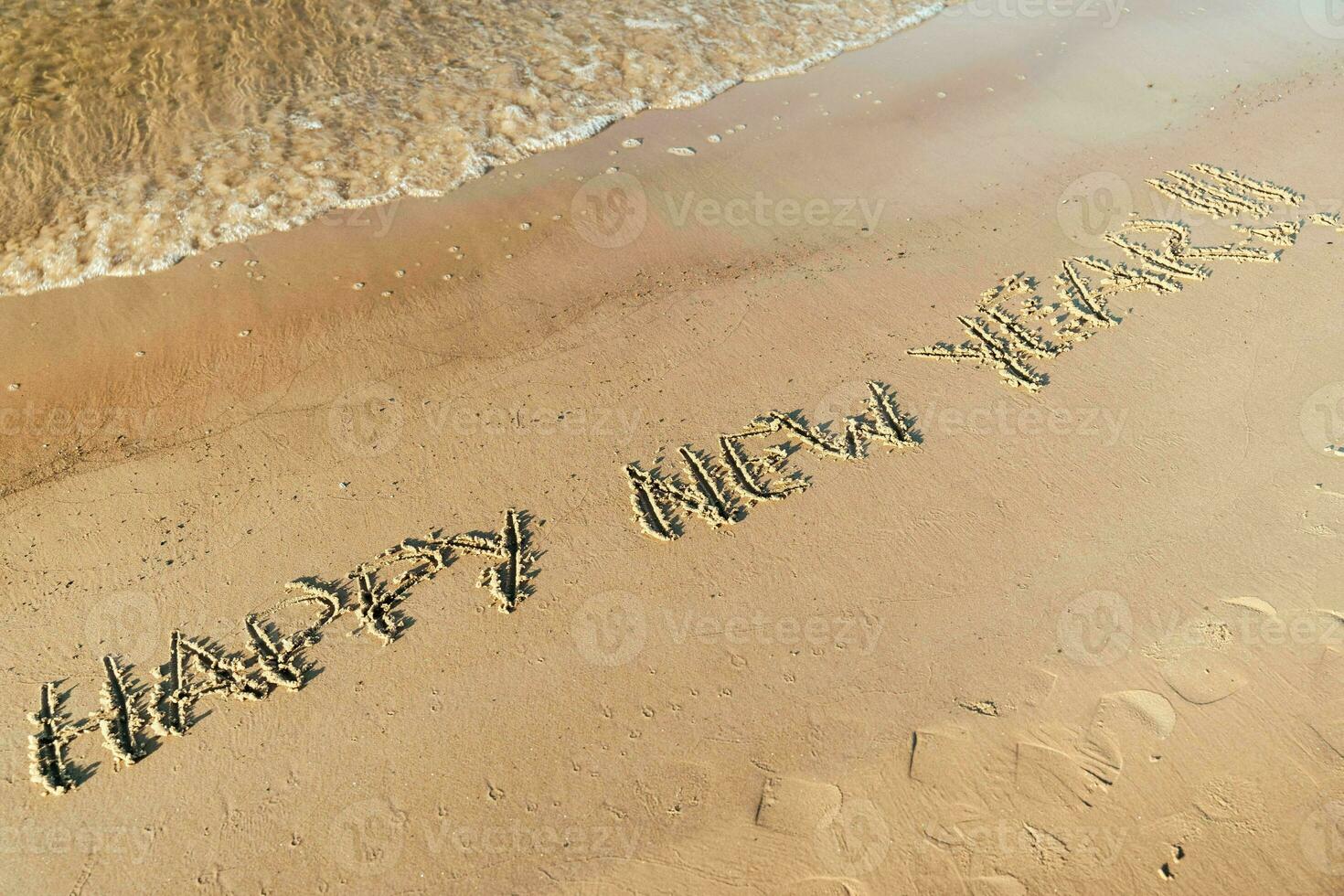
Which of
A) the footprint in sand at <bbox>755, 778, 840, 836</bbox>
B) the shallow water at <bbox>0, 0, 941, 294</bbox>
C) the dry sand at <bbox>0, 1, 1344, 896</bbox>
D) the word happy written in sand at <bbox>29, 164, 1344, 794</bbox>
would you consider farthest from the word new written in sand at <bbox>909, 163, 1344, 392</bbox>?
the shallow water at <bbox>0, 0, 941, 294</bbox>

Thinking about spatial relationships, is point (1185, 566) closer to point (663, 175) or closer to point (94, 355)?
point (663, 175)

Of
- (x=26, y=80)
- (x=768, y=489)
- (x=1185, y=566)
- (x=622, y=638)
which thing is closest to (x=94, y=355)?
(x=26, y=80)

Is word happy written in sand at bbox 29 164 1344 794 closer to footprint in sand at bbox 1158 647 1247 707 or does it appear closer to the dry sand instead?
the dry sand

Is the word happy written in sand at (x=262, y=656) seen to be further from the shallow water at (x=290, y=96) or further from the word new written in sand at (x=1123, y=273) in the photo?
the shallow water at (x=290, y=96)

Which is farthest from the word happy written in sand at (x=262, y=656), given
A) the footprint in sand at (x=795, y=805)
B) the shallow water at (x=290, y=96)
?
the shallow water at (x=290, y=96)

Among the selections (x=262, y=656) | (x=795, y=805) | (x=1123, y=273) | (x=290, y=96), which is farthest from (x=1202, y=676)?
(x=290, y=96)

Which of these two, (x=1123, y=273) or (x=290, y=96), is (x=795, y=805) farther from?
(x=290, y=96)
